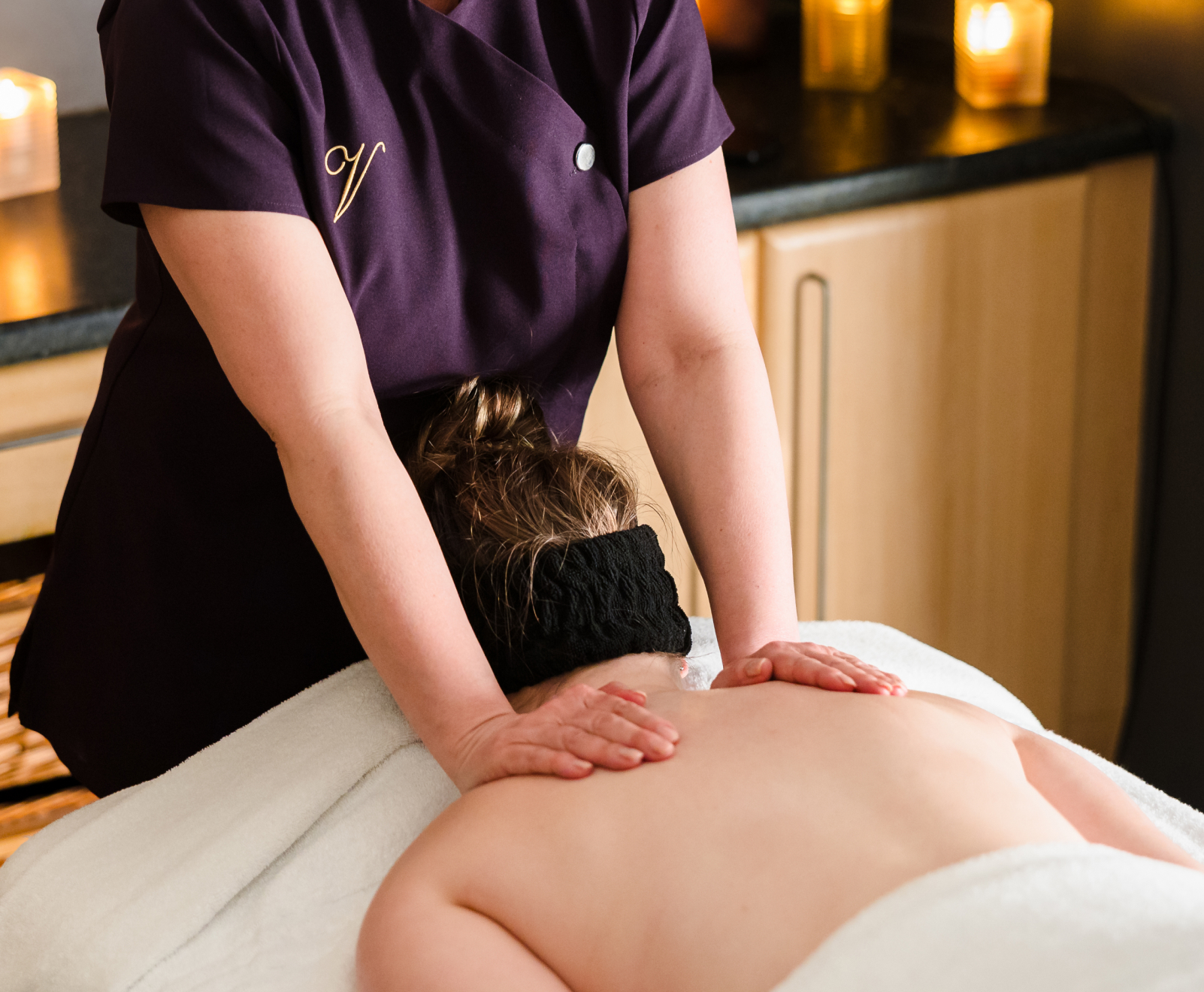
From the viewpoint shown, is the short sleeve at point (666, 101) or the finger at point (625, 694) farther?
the short sleeve at point (666, 101)

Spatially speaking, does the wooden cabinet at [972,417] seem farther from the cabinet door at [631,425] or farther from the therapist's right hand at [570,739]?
the therapist's right hand at [570,739]

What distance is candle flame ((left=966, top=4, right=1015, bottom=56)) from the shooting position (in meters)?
1.96

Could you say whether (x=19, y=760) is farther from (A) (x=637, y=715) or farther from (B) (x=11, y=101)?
(A) (x=637, y=715)

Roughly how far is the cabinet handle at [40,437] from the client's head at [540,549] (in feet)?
1.86

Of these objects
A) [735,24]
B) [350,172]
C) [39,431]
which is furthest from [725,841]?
[735,24]

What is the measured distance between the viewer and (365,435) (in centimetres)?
98

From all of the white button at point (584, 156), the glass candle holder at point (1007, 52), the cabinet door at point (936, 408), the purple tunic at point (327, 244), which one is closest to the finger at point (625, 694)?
the purple tunic at point (327, 244)

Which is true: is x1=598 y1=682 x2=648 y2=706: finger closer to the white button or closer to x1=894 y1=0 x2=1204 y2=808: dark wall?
the white button

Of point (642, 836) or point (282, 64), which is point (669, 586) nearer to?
point (642, 836)

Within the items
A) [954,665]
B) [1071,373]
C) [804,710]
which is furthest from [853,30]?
[804,710]

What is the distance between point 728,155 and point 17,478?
3.27 feet

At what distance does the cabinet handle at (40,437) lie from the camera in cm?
149

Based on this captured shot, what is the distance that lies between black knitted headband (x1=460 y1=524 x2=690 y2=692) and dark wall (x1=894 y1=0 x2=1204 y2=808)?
4.16 ft

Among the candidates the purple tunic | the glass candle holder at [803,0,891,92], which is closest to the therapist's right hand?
the purple tunic
